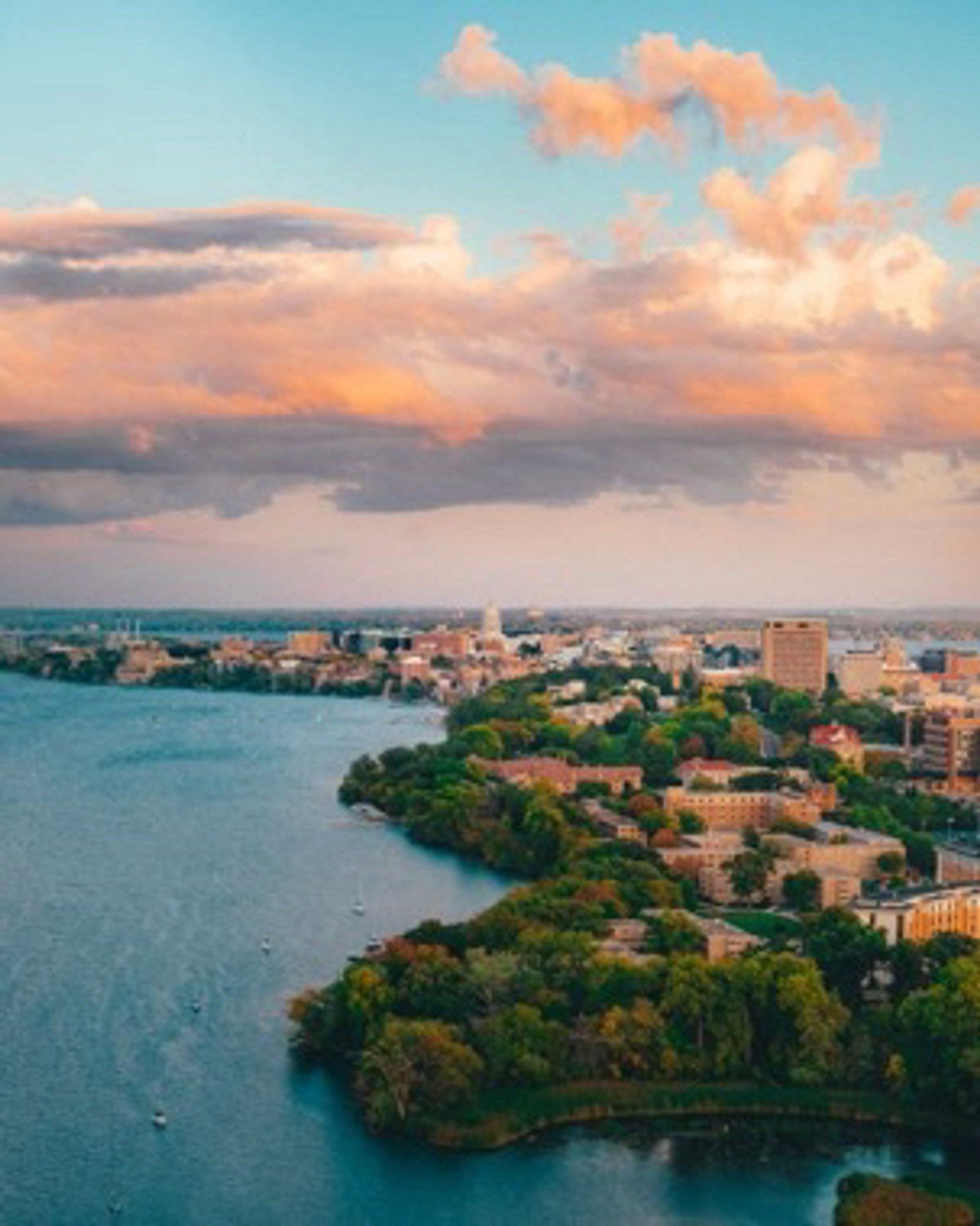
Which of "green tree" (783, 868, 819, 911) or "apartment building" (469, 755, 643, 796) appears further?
"apartment building" (469, 755, 643, 796)

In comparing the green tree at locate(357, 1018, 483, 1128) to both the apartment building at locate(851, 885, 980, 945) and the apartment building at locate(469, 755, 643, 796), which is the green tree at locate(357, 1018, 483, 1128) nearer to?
the apartment building at locate(851, 885, 980, 945)

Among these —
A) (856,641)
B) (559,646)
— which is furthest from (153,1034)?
(856,641)

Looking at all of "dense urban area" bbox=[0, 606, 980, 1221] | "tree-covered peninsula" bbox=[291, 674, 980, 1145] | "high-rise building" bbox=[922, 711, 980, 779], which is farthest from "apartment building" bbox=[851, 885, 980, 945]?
"high-rise building" bbox=[922, 711, 980, 779]

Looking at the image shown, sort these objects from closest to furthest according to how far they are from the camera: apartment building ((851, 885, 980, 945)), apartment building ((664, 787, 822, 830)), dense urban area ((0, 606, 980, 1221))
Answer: dense urban area ((0, 606, 980, 1221)) < apartment building ((851, 885, 980, 945)) < apartment building ((664, 787, 822, 830))

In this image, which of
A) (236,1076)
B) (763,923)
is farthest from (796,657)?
(236,1076)

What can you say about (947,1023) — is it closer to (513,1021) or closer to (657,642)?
(513,1021)
